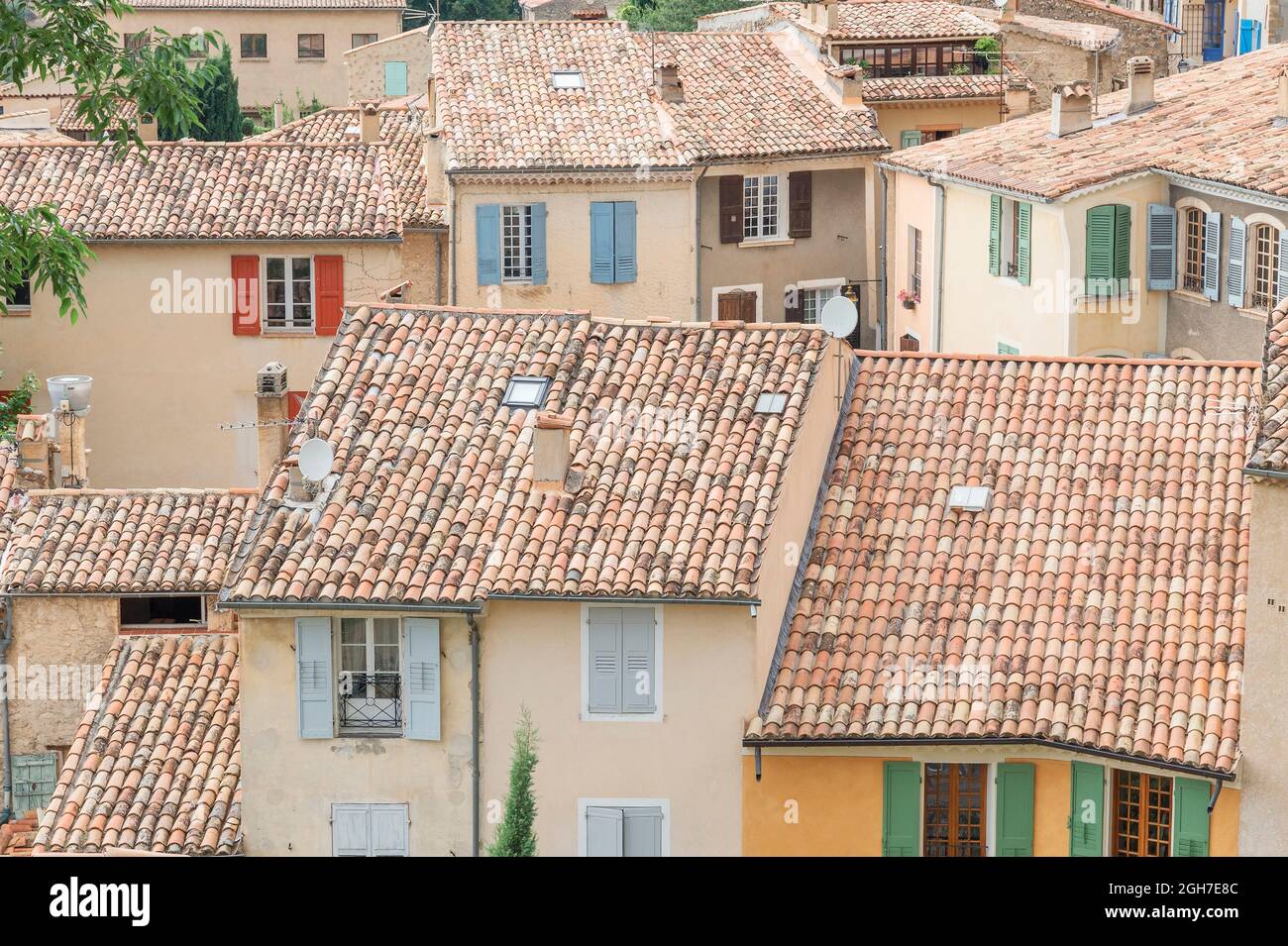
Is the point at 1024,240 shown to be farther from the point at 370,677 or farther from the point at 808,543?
the point at 370,677

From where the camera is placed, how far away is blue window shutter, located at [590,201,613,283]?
41188 millimetres

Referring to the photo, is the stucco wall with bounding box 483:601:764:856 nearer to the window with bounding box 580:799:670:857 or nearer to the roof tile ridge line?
the window with bounding box 580:799:670:857

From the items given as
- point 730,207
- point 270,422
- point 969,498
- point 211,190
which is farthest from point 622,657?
point 730,207

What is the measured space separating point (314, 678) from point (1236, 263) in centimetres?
1858

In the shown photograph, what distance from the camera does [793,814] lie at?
20562 mm

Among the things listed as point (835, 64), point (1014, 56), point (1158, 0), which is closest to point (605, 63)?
point (835, 64)

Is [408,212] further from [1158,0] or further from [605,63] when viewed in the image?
[1158,0]

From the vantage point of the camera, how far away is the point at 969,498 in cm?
2256

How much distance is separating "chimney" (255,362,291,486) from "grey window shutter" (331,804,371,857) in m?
4.88

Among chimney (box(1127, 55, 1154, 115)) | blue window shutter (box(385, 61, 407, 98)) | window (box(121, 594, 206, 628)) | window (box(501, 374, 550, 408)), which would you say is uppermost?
chimney (box(1127, 55, 1154, 115))

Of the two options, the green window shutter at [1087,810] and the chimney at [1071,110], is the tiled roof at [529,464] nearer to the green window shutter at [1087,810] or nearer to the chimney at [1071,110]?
the green window shutter at [1087,810]

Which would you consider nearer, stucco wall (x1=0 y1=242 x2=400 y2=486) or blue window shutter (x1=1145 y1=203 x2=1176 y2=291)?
blue window shutter (x1=1145 y1=203 x2=1176 y2=291)

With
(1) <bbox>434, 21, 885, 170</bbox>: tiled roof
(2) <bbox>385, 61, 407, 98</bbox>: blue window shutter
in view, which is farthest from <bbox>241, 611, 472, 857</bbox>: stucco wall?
(2) <bbox>385, 61, 407, 98</bbox>: blue window shutter
